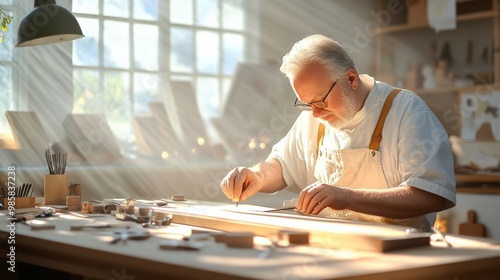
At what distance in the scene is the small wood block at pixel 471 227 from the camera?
18.5 ft

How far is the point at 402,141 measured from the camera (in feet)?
9.75

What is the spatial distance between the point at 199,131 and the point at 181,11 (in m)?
0.98

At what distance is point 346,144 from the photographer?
10.4 ft

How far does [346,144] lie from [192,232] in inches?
44.5

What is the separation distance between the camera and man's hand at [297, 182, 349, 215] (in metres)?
2.56

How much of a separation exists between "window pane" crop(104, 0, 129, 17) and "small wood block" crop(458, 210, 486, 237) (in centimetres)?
315

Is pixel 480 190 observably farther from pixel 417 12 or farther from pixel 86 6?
pixel 86 6

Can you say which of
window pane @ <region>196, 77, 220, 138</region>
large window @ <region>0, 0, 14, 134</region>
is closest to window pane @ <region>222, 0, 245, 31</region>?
window pane @ <region>196, 77, 220, 138</region>

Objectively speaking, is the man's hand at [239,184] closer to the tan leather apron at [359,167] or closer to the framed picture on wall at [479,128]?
the tan leather apron at [359,167]

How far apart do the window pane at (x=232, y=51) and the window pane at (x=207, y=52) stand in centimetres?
10

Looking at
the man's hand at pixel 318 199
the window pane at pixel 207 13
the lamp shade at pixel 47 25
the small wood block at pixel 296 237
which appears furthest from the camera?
the window pane at pixel 207 13

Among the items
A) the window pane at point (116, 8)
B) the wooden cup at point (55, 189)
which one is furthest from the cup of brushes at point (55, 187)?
the window pane at point (116, 8)

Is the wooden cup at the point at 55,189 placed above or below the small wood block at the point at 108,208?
above

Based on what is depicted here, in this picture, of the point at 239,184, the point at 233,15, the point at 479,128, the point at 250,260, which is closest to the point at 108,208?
the point at 239,184
